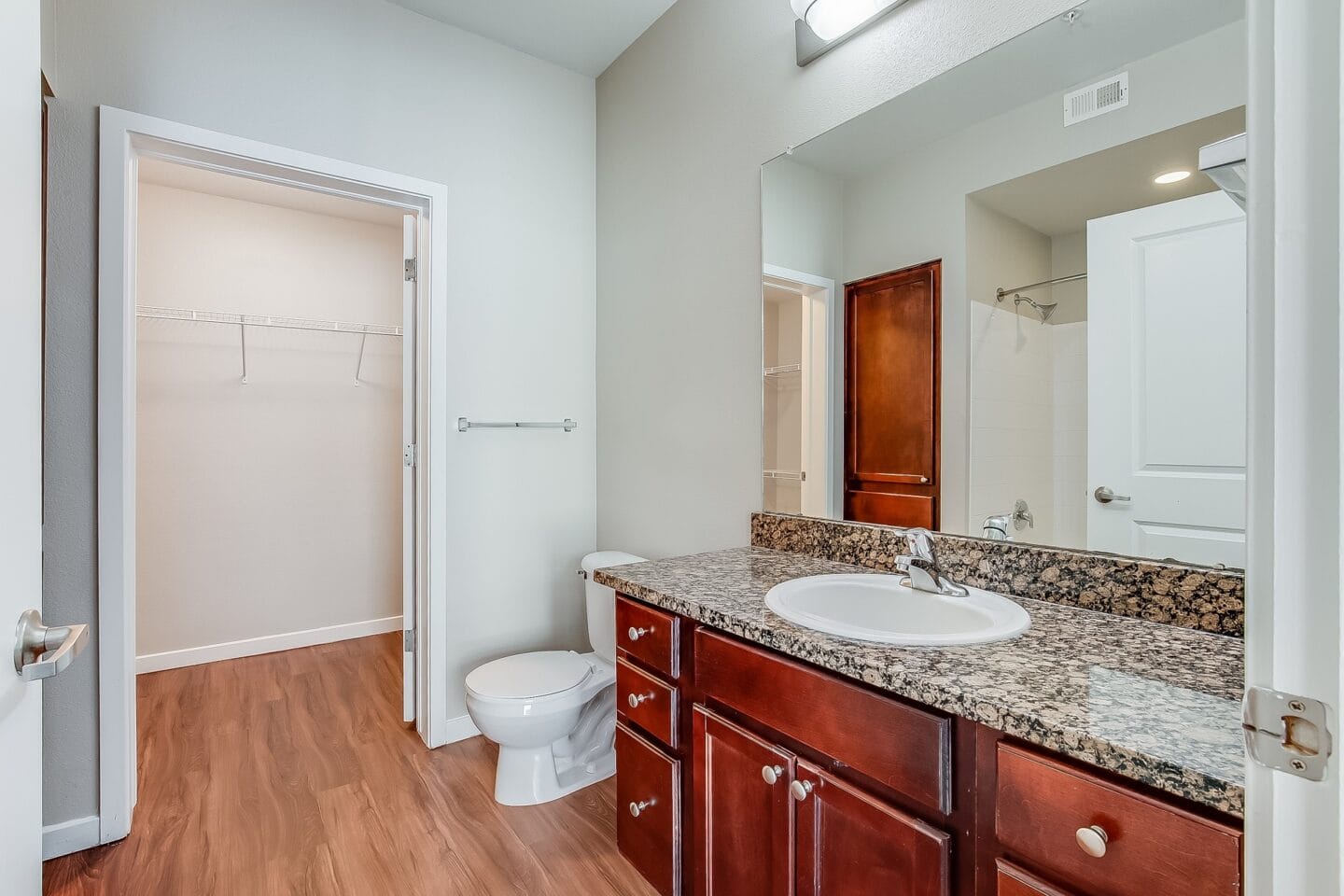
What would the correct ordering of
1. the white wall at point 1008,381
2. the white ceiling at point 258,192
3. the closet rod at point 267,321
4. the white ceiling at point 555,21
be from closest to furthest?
the white wall at point 1008,381, the white ceiling at point 555,21, the white ceiling at point 258,192, the closet rod at point 267,321

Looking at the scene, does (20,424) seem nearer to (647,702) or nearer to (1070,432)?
(647,702)

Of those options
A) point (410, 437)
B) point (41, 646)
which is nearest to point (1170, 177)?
point (41, 646)

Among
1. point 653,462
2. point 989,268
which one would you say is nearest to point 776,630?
point 989,268

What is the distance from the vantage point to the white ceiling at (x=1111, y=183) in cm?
109

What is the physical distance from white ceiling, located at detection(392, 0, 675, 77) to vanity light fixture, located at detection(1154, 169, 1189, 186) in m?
1.74

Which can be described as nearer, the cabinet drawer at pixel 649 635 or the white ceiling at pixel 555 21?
the cabinet drawer at pixel 649 635

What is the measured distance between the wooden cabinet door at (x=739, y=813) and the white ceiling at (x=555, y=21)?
2293 millimetres

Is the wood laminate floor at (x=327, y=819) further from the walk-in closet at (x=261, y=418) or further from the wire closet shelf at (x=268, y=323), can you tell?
the wire closet shelf at (x=268, y=323)

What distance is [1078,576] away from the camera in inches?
48.3

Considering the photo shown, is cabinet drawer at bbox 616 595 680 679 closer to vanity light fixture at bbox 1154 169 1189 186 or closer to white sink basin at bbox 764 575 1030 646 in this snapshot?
white sink basin at bbox 764 575 1030 646

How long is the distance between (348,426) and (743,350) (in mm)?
2653

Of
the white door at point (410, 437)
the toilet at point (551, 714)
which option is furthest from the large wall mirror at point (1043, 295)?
the white door at point (410, 437)

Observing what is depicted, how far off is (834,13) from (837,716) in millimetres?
1590

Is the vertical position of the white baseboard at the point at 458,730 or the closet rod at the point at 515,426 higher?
the closet rod at the point at 515,426
